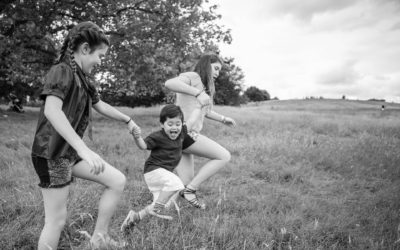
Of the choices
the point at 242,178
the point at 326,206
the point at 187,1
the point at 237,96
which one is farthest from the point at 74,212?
A: the point at 237,96

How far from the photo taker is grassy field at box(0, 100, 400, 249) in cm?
321

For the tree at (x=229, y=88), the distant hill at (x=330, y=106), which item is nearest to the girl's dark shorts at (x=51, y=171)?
the distant hill at (x=330, y=106)

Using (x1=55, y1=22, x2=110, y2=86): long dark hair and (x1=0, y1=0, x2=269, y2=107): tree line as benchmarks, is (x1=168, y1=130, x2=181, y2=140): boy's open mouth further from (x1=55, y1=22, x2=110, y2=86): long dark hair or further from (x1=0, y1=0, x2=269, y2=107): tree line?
(x1=0, y1=0, x2=269, y2=107): tree line

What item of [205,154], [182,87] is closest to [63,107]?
[182,87]

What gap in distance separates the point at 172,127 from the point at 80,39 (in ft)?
4.83

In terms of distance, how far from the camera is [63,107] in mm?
2428

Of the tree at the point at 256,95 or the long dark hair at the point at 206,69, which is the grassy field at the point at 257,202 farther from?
the tree at the point at 256,95

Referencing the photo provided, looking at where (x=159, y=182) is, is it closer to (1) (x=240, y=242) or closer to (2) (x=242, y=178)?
(1) (x=240, y=242)

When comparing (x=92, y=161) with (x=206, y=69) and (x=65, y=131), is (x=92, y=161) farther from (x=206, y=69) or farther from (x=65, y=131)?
(x=206, y=69)

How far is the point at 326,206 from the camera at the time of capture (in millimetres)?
4645

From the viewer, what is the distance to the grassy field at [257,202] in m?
3.21

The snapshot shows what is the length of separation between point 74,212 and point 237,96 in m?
52.8

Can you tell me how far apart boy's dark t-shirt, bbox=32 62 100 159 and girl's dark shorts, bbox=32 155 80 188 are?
0.05 metres

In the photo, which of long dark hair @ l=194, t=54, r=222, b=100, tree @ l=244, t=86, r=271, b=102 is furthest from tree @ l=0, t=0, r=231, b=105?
tree @ l=244, t=86, r=271, b=102
